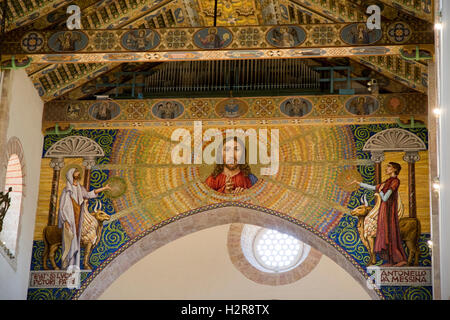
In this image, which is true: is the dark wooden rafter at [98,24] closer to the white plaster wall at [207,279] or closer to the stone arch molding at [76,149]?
the stone arch molding at [76,149]

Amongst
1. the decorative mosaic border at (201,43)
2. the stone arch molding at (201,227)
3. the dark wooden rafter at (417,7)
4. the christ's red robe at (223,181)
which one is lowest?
the stone arch molding at (201,227)

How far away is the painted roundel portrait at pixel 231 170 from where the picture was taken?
18.7 metres

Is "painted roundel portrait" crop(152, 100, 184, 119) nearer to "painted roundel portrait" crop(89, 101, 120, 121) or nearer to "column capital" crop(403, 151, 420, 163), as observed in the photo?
"painted roundel portrait" crop(89, 101, 120, 121)

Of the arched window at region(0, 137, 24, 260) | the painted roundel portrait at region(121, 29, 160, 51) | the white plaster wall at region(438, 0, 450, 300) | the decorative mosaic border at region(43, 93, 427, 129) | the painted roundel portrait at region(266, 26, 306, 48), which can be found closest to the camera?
the white plaster wall at region(438, 0, 450, 300)

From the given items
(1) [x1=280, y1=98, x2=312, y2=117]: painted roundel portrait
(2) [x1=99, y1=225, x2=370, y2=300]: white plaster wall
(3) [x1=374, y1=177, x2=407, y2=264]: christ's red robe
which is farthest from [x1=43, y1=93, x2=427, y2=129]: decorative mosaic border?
(2) [x1=99, y1=225, x2=370, y2=300]: white plaster wall

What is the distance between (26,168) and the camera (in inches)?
711

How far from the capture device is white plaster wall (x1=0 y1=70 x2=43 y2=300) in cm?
1716

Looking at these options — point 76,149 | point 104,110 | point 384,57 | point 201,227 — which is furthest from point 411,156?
point 76,149

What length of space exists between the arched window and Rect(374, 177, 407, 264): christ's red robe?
602cm

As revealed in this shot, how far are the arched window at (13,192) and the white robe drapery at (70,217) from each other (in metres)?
0.95

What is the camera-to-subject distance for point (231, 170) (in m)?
18.9

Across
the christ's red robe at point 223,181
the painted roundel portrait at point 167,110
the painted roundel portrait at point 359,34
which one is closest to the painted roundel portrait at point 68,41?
the painted roundel portrait at point 167,110

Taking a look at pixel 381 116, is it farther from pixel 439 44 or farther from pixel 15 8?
pixel 15 8
